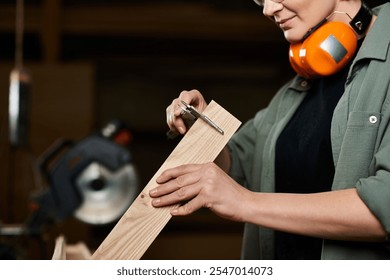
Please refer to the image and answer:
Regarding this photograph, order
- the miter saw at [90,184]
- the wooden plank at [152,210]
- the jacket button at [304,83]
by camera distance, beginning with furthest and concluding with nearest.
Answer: the miter saw at [90,184] → the jacket button at [304,83] → the wooden plank at [152,210]

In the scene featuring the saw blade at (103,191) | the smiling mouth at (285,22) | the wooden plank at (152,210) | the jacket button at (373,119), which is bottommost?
the saw blade at (103,191)

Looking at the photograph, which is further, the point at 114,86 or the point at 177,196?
the point at 114,86

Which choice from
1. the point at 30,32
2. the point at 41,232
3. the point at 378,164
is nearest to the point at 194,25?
the point at 30,32

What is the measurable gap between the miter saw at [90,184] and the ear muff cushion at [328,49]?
6.09ft

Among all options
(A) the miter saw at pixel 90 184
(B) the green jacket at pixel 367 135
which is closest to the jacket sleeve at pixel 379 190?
(B) the green jacket at pixel 367 135

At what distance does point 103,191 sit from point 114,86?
6.37ft

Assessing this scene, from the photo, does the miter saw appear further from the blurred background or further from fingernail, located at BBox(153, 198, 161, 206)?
fingernail, located at BBox(153, 198, 161, 206)

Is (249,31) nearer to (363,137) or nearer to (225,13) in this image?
(225,13)

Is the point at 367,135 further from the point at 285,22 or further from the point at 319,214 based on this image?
the point at 285,22

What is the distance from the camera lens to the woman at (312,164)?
3.66 ft

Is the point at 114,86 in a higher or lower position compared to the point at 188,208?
lower

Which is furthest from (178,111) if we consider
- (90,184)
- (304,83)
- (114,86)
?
(114,86)

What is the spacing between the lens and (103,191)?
3.17m

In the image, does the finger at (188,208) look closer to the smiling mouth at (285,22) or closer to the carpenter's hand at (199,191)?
the carpenter's hand at (199,191)
